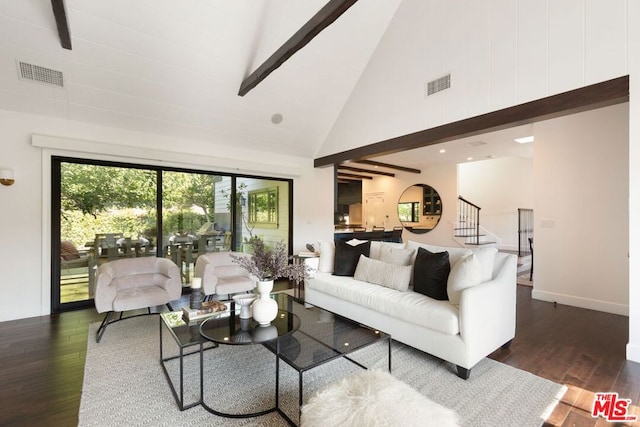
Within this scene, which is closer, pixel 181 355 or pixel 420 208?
pixel 181 355

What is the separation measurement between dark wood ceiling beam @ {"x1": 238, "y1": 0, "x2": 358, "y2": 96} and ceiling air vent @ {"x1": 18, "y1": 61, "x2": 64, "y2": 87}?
6.79ft

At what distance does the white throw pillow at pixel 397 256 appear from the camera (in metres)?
3.30

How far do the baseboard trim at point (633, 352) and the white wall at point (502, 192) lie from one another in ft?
23.4

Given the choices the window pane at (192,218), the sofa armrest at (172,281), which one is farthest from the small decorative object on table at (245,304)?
the window pane at (192,218)

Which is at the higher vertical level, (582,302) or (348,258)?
(348,258)

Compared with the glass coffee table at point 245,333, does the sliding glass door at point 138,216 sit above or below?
above

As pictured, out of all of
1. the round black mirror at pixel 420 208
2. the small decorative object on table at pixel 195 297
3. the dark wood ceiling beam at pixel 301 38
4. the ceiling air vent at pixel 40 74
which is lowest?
the small decorative object on table at pixel 195 297

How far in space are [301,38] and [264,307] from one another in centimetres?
282

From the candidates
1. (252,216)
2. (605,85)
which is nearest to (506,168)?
(605,85)

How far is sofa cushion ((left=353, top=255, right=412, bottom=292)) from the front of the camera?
305 centimetres

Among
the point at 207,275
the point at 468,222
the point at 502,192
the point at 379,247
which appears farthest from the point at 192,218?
the point at 502,192

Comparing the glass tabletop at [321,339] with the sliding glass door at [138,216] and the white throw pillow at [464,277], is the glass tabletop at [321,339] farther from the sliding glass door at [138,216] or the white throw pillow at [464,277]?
the sliding glass door at [138,216]

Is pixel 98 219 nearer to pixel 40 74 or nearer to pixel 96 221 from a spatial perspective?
pixel 96 221

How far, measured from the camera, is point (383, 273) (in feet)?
10.6
